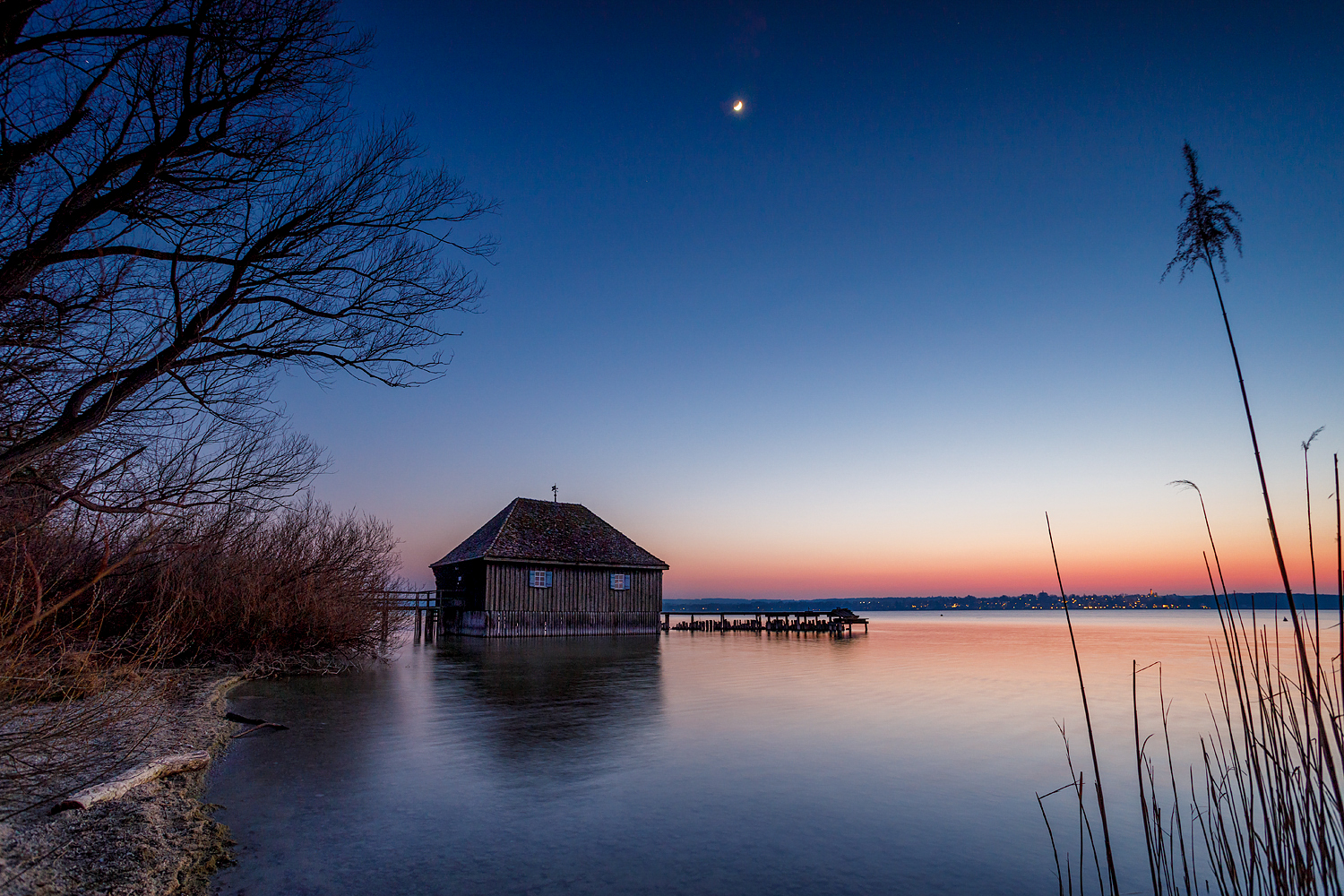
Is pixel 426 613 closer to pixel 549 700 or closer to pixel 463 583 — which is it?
pixel 463 583

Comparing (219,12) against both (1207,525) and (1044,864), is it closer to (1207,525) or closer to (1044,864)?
(1207,525)

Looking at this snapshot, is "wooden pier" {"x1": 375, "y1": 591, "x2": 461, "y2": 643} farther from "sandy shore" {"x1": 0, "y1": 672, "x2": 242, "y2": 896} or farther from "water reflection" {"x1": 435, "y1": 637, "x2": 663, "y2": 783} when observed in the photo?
"sandy shore" {"x1": 0, "y1": 672, "x2": 242, "y2": 896}

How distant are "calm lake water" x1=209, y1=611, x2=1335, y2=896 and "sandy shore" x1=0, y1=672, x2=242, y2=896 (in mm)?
263

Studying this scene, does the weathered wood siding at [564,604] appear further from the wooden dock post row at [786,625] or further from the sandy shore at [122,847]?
the sandy shore at [122,847]

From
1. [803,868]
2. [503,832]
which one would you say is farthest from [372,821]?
[803,868]

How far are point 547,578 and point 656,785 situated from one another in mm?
25480

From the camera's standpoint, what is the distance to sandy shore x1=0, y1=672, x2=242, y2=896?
4.58 metres

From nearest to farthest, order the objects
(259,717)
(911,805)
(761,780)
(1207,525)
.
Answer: (1207,525) → (911,805) → (761,780) → (259,717)

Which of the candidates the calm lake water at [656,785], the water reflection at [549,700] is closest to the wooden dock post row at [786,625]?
the water reflection at [549,700]

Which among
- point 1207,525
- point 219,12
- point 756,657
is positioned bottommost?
point 756,657

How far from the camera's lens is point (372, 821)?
6.93 m

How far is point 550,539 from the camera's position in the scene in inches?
1369

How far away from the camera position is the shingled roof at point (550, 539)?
3284 cm

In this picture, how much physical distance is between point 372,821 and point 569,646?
74.0ft
